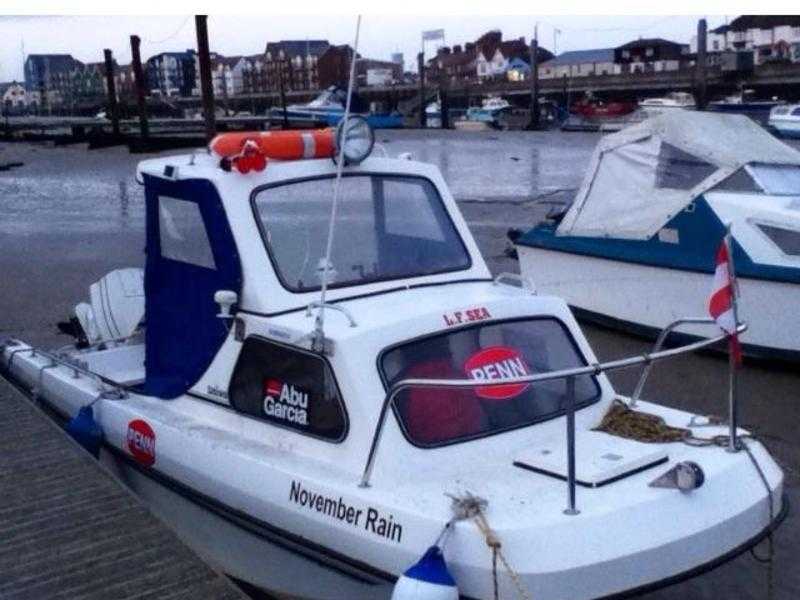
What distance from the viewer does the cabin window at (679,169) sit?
9547mm

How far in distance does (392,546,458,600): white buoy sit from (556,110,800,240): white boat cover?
6.46 meters

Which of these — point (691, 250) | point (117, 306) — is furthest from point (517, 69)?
point (117, 306)

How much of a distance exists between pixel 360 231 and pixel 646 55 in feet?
301

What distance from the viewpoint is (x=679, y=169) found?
384 inches

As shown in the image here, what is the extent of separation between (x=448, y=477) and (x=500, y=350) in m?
0.75

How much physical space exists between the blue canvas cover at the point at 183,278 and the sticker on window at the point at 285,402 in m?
0.46

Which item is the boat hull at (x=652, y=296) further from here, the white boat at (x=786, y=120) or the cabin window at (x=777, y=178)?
the white boat at (x=786, y=120)

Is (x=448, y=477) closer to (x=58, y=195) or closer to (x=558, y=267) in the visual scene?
(x=558, y=267)

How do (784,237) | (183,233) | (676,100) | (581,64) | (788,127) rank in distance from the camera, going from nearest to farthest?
(183,233), (784,237), (788,127), (676,100), (581,64)

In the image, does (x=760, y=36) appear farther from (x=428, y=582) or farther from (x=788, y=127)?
(x=428, y=582)

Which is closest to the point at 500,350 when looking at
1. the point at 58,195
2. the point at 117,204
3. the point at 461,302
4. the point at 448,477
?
the point at 461,302

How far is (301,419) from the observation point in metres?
4.68

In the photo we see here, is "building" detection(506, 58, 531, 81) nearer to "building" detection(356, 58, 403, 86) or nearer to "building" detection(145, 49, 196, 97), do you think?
"building" detection(356, 58, 403, 86)

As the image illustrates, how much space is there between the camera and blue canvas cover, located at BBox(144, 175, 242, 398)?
16.9ft
